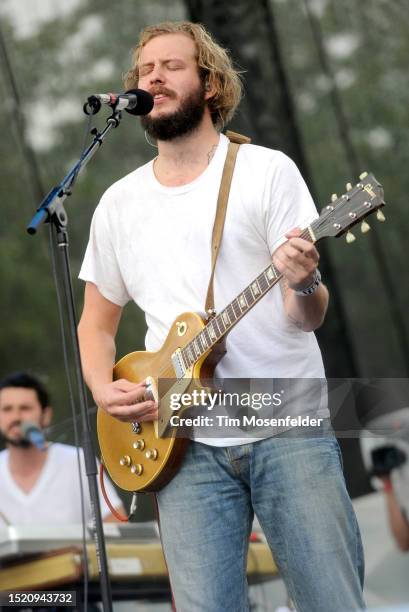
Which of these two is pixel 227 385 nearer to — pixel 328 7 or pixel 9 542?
pixel 9 542

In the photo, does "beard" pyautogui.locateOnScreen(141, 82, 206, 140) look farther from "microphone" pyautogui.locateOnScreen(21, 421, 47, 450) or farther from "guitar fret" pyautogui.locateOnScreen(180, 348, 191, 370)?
"microphone" pyautogui.locateOnScreen(21, 421, 47, 450)

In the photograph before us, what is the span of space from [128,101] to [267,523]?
1213 millimetres

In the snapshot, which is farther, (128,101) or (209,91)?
(209,91)

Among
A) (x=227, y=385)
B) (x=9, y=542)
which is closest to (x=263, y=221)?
(x=227, y=385)

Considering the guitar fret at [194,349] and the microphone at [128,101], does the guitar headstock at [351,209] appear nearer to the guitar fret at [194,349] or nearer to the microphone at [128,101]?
the guitar fret at [194,349]

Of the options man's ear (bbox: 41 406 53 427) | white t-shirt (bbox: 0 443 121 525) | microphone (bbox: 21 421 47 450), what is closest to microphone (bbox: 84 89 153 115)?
white t-shirt (bbox: 0 443 121 525)

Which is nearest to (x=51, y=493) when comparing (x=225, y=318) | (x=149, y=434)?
(x=149, y=434)

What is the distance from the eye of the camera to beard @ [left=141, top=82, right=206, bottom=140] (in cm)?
307

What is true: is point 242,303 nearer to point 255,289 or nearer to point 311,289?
point 255,289

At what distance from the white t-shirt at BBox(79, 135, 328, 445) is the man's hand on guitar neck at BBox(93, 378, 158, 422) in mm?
150

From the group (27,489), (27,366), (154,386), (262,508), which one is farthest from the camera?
(27,366)

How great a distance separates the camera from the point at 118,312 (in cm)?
329

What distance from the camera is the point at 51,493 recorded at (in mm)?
4918

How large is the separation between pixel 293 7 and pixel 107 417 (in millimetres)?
6504
